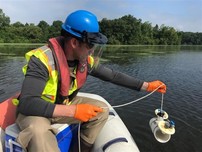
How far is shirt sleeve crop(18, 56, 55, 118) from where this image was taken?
6.77 ft

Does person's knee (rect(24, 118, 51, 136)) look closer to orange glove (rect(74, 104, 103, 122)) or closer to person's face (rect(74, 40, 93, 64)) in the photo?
orange glove (rect(74, 104, 103, 122))

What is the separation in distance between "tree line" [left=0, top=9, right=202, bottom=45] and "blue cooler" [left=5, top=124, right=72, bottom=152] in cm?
4829

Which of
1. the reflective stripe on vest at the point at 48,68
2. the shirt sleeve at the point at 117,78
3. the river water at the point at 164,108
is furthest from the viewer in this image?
the river water at the point at 164,108

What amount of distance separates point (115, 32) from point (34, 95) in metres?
64.9

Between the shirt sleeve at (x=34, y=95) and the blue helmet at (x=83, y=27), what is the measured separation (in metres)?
0.50

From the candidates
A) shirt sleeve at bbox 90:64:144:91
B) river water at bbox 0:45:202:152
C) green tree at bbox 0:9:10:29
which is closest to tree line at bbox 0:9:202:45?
green tree at bbox 0:9:10:29

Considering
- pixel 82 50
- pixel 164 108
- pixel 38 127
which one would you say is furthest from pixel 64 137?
pixel 164 108

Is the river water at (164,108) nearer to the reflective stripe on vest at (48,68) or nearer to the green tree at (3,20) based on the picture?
the reflective stripe on vest at (48,68)

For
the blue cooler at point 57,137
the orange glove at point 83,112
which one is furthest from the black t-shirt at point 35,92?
the blue cooler at point 57,137

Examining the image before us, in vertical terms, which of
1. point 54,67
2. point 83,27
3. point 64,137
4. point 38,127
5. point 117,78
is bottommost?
point 64,137

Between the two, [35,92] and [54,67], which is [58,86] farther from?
[35,92]

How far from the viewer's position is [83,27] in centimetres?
231

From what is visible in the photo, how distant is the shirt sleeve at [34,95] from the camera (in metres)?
2.06

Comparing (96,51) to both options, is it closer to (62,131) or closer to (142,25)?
(62,131)
